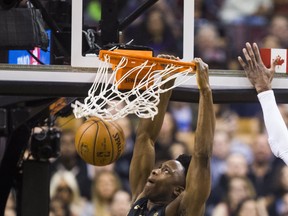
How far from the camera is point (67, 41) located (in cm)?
724

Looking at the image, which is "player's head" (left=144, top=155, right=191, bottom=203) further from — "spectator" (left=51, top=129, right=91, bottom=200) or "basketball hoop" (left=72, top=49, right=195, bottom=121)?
"spectator" (left=51, top=129, right=91, bottom=200)

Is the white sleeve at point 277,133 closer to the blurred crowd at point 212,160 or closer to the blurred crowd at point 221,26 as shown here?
the blurred crowd at point 221,26

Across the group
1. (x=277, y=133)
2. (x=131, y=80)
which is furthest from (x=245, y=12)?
(x=277, y=133)

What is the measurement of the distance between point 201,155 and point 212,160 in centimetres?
341

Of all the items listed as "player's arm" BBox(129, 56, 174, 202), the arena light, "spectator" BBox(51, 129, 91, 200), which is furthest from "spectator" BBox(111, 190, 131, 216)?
the arena light

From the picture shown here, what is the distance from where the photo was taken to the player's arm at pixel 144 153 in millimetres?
6812

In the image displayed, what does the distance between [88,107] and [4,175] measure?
94.3 inches

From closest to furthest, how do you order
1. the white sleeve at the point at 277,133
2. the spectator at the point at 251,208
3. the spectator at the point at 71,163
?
the white sleeve at the point at 277,133 → the spectator at the point at 251,208 → the spectator at the point at 71,163

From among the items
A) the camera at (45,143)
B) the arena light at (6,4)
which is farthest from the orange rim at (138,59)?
the camera at (45,143)

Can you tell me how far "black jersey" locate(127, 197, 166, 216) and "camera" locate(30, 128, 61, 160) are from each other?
6.36ft

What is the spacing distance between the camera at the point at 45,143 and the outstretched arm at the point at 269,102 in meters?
2.46

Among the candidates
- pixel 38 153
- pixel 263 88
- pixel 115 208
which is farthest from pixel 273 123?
pixel 115 208

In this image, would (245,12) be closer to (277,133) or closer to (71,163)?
(71,163)

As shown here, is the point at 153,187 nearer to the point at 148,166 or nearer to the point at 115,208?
the point at 148,166
